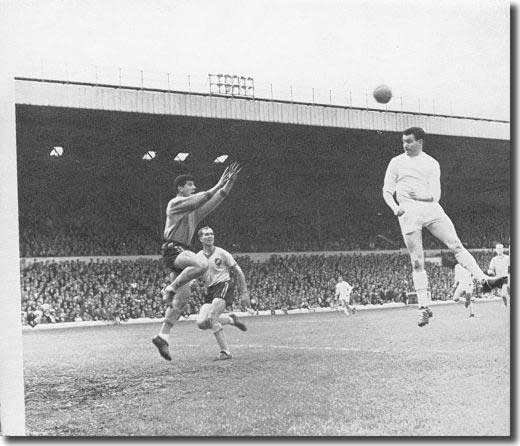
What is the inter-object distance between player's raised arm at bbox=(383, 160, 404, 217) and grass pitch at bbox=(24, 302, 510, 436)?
1211mm

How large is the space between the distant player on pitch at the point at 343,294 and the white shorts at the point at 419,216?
4.95 feet

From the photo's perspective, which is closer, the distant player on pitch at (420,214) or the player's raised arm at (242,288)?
the distant player on pitch at (420,214)

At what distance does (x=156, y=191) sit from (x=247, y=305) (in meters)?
1.85

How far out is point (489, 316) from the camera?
29.0ft

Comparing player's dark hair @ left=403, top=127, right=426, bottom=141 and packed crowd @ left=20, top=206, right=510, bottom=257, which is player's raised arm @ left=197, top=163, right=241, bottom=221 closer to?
packed crowd @ left=20, top=206, right=510, bottom=257

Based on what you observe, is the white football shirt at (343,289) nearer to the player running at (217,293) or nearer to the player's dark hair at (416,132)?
the player running at (217,293)

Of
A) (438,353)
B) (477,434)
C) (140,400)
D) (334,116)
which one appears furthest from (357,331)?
(334,116)

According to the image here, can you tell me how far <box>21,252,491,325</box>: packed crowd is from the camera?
29.5 feet

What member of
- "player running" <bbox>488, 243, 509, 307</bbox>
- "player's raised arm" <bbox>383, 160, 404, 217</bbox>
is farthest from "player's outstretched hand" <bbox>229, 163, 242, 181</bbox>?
"player running" <bbox>488, 243, 509, 307</bbox>

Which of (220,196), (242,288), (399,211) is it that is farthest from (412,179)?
(242,288)

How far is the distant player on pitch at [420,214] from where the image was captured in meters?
8.51

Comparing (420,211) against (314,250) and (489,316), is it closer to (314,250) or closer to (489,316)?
(489,316)

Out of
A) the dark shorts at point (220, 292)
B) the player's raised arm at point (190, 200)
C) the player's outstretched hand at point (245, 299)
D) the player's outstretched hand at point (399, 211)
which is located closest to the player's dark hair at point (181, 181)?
the player's raised arm at point (190, 200)

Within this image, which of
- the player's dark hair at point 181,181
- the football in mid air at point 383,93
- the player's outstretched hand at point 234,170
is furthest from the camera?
the football in mid air at point 383,93
